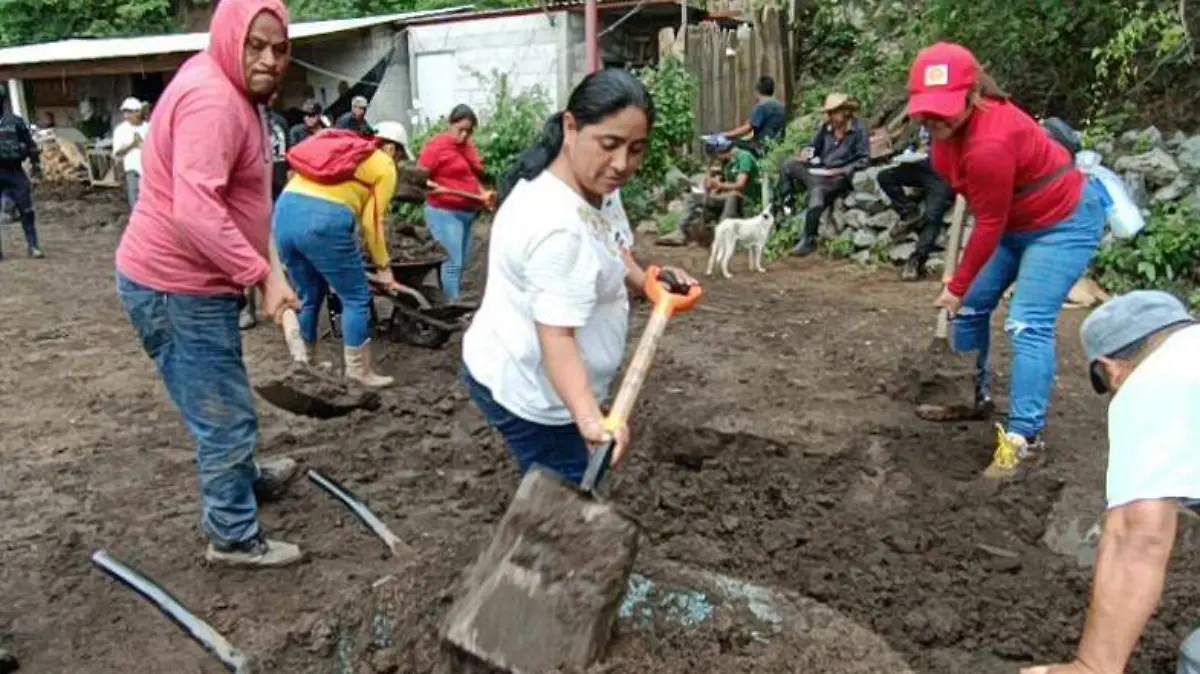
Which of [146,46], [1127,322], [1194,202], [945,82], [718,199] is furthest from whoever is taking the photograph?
[146,46]

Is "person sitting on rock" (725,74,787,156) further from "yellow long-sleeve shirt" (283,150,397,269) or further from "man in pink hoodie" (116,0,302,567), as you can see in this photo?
"man in pink hoodie" (116,0,302,567)

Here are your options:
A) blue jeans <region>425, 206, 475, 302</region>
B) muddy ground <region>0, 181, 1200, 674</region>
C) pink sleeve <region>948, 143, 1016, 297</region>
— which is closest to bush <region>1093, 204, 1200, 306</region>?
muddy ground <region>0, 181, 1200, 674</region>

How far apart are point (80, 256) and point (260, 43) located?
961cm

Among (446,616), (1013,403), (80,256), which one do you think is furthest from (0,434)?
(80,256)

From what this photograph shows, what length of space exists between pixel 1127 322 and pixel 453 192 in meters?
5.74

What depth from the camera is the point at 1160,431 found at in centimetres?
188

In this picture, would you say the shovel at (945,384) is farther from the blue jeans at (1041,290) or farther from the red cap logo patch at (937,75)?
the red cap logo patch at (937,75)

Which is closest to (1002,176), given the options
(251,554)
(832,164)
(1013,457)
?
(1013,457)

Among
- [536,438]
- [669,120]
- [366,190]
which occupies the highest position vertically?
[366,190]

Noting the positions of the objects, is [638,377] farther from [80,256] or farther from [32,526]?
[80,256]

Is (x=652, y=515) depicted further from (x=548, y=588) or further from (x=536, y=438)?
(x=548, y=588)

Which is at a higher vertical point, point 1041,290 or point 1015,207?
point 1015,207

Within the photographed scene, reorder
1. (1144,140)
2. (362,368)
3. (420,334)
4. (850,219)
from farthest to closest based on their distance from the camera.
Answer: (850,219)
(1144,140)
(420,334)
(362,368)

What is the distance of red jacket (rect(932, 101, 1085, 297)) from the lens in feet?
12.7
